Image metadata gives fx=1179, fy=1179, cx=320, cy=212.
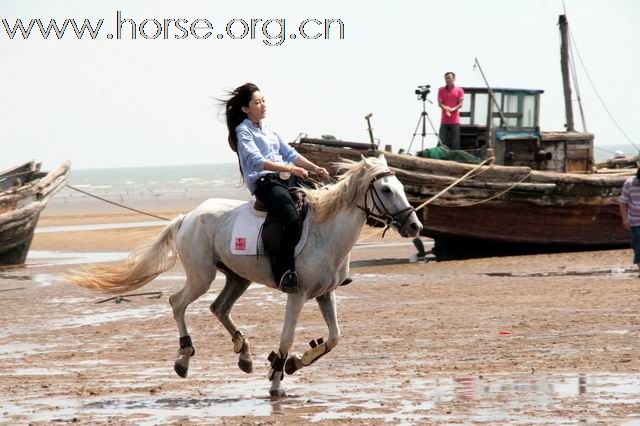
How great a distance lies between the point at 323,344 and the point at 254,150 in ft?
5.56

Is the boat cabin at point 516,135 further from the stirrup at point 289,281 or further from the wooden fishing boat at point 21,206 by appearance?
the stirrup at point 289,281

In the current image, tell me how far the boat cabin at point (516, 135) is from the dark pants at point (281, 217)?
1451 centimetres

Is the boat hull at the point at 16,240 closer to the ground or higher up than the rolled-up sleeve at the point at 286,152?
closer to the ground

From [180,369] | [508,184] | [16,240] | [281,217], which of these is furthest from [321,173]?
[16,240]

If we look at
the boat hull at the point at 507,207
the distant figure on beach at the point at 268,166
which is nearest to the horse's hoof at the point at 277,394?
the distant figure on beach at the point at 268,166

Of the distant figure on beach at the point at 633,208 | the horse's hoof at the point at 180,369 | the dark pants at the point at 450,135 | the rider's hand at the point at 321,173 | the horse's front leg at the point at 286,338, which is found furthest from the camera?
the dark pants at the point at 450,135

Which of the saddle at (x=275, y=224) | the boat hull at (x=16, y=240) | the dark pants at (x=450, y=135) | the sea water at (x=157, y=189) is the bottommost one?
the sea water at (x=157, y=189)

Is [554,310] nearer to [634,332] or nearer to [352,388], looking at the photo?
[634,332]

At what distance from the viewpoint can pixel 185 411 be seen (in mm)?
8758

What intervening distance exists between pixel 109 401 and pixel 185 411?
83 cm

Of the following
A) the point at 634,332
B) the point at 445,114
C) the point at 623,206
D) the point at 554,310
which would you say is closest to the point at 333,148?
the point at 445,114

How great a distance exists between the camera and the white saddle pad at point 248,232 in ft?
32.2

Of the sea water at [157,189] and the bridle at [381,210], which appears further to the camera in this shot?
the sea water at [157,189]

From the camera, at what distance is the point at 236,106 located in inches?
394
